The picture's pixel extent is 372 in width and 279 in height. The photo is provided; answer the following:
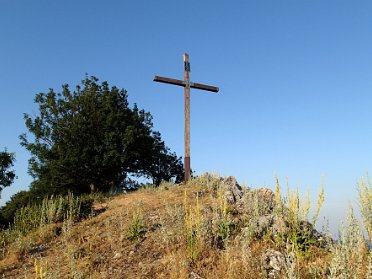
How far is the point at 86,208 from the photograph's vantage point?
515 inches

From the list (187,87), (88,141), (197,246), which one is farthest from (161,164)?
(197,246)

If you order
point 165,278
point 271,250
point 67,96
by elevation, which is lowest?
point 165,278

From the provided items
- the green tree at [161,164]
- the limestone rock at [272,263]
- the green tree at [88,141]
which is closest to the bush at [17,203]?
the green tree at [88,141]

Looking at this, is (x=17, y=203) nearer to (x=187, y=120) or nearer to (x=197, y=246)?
(x=187, y=120)

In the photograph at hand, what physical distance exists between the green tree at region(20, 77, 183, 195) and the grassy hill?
37.4ft

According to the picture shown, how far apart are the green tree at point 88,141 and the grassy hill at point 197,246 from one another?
11404 mm

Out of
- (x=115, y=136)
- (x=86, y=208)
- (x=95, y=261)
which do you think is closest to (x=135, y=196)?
(x=86, y=208)

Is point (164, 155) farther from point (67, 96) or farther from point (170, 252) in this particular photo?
point (170, 252)

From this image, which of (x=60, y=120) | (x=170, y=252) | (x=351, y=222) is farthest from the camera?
(x=60, y=120)

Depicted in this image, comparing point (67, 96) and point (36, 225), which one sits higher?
point (67, 96)

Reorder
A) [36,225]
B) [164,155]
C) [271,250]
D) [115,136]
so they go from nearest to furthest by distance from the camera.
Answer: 1. [271,250]
2. [36,225]
3. [115,136]
4. [164,155]

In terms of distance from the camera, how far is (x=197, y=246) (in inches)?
294

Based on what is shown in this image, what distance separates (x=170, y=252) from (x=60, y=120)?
64.2 ft

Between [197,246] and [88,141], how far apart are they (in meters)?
17.6
